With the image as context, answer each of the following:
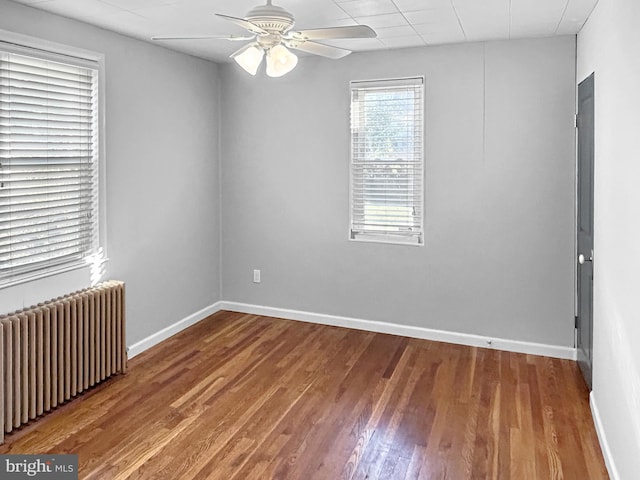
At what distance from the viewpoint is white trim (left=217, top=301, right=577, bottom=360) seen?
418cm

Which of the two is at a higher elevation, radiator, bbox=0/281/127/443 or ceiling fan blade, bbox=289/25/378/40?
ceiling fan blade, bbox=289/25/378/40

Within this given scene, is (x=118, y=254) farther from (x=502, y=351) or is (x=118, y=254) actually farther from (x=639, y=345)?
(x=639, y=345)

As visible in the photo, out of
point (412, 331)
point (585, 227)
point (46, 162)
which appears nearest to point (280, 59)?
point (46, 162)

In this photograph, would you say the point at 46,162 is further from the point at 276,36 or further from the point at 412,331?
the point at 412,331

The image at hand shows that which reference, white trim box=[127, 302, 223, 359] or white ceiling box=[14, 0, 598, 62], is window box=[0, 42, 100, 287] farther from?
white trim box=[127, 302, 223, 359]

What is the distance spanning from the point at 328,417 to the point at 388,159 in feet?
7.55

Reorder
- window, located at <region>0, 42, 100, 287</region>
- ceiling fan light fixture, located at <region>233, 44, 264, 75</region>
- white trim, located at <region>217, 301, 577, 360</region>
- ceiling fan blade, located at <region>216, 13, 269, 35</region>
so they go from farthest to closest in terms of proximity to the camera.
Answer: white trim, located at <region>217, 301, 577, 360</region> → window, located at <region>0, 42, 100, 287</region> → ceiling fan light fixture, located at <region>233, 44, 264, 75</region> → ceiling fan blade, located at <region>216, 13, 269, 35</region>

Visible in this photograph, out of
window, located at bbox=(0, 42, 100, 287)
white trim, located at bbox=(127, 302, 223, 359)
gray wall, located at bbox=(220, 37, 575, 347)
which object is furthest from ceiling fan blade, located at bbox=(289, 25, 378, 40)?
white trim, located at bbox=(127, 302, 223, 359)

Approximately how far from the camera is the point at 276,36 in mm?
2500

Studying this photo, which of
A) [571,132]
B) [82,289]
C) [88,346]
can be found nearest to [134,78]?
[82,289]

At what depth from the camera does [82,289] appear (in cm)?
363

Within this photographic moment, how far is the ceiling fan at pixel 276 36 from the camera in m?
2.35

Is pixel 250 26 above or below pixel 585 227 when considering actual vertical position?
above

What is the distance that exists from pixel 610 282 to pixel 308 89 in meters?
3.07
